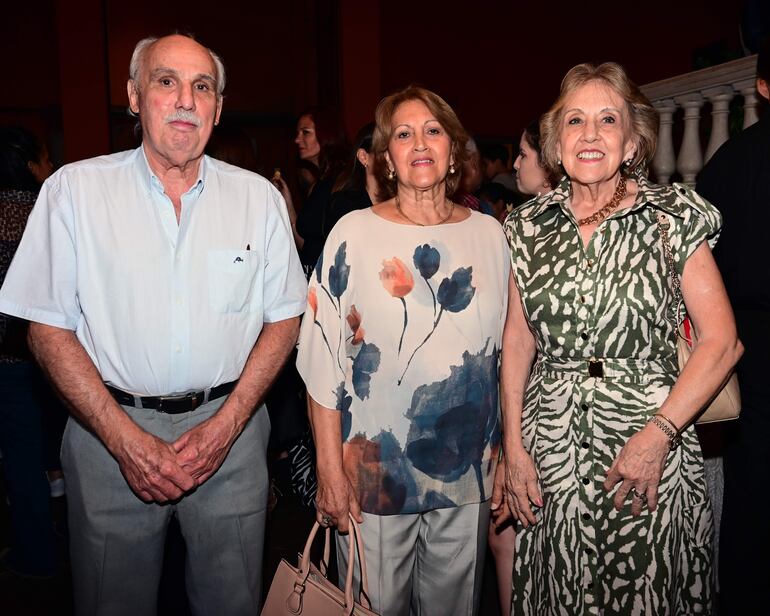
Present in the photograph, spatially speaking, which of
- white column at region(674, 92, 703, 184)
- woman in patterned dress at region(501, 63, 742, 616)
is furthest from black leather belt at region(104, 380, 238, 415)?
white column at region(674, 92, 703, 184)

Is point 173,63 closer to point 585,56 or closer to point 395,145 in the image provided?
point 395,145

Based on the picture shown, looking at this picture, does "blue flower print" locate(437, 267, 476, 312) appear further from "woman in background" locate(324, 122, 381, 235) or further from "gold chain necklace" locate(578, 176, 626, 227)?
"woman in background" locate(324, 122, 381, 235)

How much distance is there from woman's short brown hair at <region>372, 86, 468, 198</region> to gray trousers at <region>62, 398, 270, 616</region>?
92 cm

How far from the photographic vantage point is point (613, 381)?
1932 mm

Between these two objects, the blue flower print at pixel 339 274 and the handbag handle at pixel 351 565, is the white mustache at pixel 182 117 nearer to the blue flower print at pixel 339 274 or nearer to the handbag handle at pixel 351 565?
the blue flower print at pixel 339 274

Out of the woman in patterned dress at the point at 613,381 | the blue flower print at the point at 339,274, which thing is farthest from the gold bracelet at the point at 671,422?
the blue flower print at the point at 339,274

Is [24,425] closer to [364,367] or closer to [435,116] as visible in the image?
[364,367]

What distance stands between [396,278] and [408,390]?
0.32m

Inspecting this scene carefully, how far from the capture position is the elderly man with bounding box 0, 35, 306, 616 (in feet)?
6.03

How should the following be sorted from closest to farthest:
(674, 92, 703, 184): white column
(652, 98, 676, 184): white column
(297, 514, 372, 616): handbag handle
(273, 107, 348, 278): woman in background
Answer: (297, 514, 372, 616): handbag handle
(273, 107, 348, 278): woman in background
(674, 92, 703, 184): white column
(652, 98, 676, 184): white column

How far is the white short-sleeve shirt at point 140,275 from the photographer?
6.00ft

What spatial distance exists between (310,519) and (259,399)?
205cm

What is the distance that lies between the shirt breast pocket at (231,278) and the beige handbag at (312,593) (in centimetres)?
66

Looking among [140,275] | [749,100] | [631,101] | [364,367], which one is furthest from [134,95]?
[749,100]
